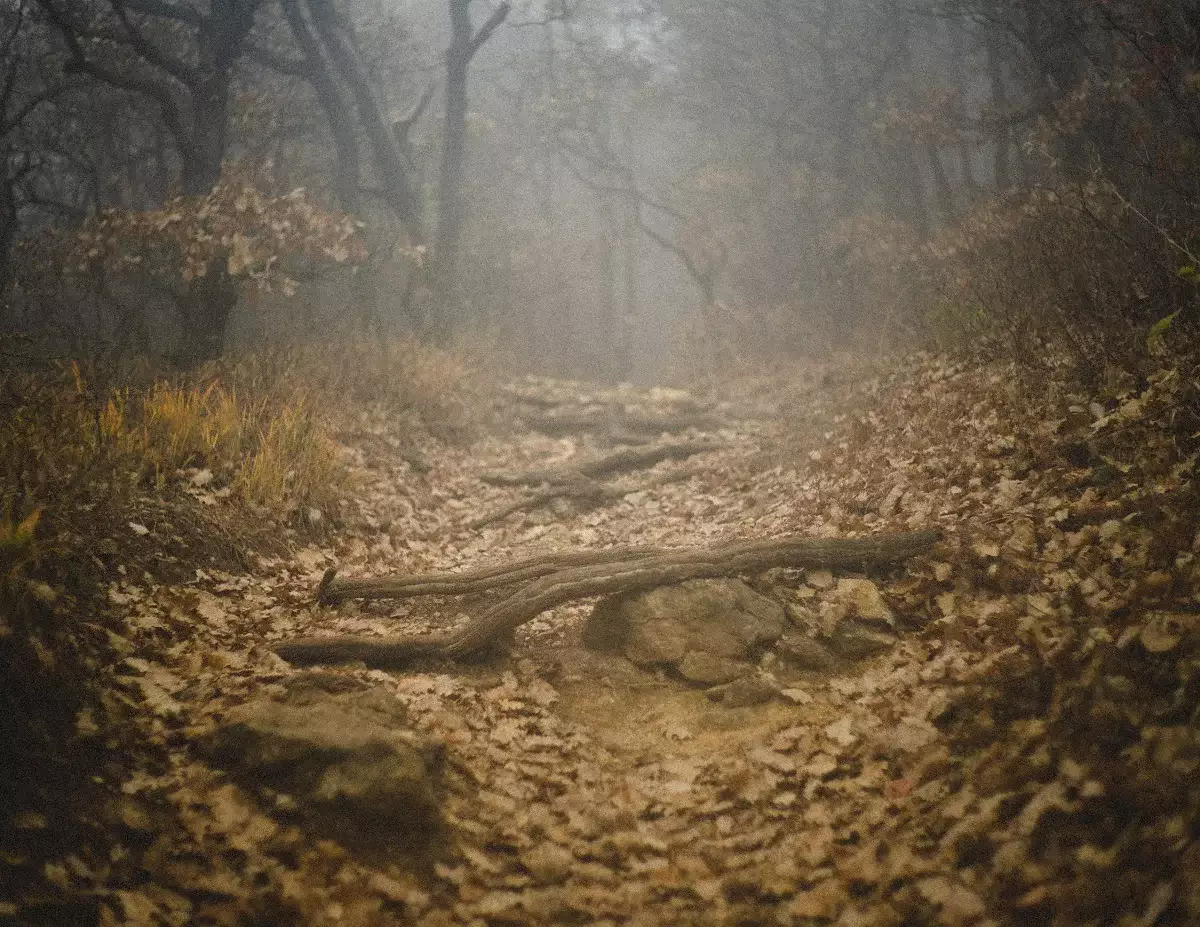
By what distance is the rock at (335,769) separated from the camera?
A: 289cm

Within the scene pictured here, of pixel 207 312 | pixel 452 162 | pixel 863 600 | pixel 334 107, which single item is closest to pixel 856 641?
pixel 863 600

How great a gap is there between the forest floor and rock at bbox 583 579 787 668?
19cm

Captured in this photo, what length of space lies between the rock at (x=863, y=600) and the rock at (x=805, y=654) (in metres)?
0.33

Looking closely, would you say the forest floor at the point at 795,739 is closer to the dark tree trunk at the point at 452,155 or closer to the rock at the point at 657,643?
the rock at the point at 657,643

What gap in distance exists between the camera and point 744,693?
3.96 meters

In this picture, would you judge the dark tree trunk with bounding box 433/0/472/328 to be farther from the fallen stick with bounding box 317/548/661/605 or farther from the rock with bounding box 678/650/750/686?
the rock with bounding box 678/650/750/686

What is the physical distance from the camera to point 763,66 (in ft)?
66.3

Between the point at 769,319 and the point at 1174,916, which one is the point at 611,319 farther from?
the point at 1174,916

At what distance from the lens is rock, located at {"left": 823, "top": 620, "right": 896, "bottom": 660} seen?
4.18m

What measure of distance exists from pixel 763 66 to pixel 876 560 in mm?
20077

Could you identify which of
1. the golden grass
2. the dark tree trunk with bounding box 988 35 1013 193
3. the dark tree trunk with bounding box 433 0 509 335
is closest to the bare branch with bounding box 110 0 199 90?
the golden grass

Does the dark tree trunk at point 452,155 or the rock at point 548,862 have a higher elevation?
the dark tree trunk at point 452,155

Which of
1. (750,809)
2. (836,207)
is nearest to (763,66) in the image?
(836,207)

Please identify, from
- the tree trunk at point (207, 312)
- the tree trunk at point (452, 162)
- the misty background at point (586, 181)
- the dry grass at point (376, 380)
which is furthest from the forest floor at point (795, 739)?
the tree trunk at point (452, 162)
